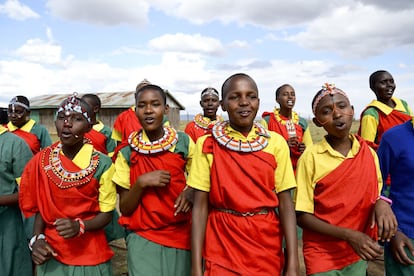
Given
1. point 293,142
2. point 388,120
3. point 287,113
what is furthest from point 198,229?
point 287,113

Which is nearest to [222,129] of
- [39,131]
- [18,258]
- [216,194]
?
[216,194]

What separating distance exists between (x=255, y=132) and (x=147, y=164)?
0.88 m

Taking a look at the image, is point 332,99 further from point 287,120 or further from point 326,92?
point 287,120

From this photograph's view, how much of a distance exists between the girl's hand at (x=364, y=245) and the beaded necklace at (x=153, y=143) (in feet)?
4.65

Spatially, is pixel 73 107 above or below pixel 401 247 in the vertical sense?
above

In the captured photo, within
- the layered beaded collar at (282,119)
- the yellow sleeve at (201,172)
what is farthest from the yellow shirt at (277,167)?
the layered beaded collar at (282,119)

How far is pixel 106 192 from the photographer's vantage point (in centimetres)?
278

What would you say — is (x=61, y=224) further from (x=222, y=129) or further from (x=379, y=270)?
(x=379, y=270)

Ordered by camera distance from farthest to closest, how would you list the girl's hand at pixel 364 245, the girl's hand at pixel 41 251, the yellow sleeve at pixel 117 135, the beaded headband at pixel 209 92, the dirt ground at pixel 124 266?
the beaded headband at pixel 209 92 < the yellow sleeve at pixel 117 135 < the dirt ground at pixel 124 266 < the girl's hand at pixel 41 251 < the girl's hand at pixel 364 245

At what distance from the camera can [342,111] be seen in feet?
8.49

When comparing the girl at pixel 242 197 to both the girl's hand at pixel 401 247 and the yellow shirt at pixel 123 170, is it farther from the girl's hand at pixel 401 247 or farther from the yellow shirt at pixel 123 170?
the girl's hand at pixel 401 247

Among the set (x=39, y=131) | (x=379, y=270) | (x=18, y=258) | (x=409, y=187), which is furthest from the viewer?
(x=39, y=131)

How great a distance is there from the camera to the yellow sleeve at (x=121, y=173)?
2824 mm

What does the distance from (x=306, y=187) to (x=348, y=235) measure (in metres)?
0.40
